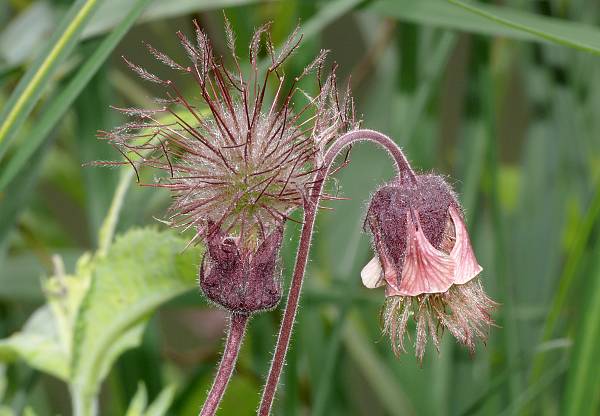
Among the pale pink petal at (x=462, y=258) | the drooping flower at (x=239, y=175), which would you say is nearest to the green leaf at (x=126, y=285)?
the drooping flower at (x=239, y=175)

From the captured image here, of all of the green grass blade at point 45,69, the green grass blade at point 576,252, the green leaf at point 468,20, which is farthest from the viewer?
the green grass blade at point 576,252

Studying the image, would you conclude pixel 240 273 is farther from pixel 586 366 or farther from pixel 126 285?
pixel 586 366

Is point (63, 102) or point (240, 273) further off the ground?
point (63, 102)

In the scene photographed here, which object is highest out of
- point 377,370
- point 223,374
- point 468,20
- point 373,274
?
point 468,20

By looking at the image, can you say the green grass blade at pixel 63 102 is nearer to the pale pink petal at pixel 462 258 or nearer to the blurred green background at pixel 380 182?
the blurred green background at pixel 380 182

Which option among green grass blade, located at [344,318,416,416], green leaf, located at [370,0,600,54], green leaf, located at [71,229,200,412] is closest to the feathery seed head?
green leaf, located at [71,229,200,412]

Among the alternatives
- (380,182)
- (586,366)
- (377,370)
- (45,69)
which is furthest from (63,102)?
(377,370)
